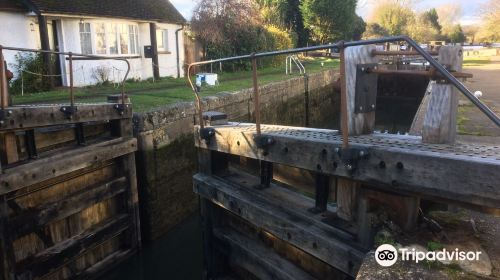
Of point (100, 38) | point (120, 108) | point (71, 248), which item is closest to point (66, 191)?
point (71, 248)

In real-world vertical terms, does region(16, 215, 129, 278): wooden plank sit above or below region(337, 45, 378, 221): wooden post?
below

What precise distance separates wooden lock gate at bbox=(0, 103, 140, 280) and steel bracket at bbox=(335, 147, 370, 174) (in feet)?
13.4

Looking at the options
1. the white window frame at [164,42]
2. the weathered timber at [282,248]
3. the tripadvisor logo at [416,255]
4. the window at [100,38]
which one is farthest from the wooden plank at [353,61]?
the white window frame at [164,42]

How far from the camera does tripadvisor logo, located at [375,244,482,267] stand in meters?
2.69

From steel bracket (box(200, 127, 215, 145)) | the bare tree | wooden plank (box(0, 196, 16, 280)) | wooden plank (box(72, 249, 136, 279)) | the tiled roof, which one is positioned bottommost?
wooden plank (box(72, 249, 136, 279))

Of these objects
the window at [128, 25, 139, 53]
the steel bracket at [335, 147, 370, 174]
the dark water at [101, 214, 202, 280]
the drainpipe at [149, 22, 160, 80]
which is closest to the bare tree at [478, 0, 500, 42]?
the drainpipe at [149, 22, 160, 80]

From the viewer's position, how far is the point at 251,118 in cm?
1269

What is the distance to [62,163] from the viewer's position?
566cm

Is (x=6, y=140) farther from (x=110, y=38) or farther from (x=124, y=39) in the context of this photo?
(x=124, y=39)

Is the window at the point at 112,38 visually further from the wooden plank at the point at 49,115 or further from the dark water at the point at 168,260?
the dark water at the point at 168,260

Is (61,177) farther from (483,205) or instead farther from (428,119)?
(483,205)

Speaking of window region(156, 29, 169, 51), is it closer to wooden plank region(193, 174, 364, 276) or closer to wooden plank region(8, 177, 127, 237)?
wooden plank region(8, 177, 127, 237)

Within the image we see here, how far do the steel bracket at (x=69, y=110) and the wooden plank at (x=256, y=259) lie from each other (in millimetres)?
2719

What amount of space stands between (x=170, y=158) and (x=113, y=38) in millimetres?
10096
